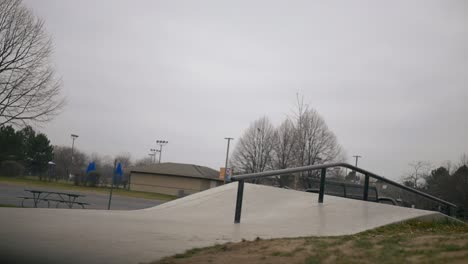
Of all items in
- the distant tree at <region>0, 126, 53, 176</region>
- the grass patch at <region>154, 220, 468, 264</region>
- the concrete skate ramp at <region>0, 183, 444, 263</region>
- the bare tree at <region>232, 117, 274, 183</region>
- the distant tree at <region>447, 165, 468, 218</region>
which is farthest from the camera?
the distant tree at <region>0, 126, 53, 176</region>

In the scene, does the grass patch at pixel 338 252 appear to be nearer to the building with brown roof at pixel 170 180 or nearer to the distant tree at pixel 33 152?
the building with brown roof at pixel 170 180

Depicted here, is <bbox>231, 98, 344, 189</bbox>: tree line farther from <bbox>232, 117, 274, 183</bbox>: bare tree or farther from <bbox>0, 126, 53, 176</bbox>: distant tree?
<bbox>0, 126, 53, 176</bbox>: distant tree

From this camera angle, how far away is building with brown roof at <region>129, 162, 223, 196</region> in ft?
184

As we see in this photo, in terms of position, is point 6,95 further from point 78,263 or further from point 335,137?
point 335,137

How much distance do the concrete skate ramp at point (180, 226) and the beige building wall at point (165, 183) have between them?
46.7 m

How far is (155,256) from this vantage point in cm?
410

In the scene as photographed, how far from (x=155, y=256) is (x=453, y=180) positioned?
30.8 metres

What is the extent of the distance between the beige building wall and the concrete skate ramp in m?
46.7

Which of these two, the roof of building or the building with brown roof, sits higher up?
the roof of building

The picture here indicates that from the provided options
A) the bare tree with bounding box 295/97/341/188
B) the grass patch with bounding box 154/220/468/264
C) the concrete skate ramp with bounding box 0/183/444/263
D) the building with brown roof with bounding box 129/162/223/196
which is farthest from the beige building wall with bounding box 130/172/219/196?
the grass patch with bounding box 154/220/468/264

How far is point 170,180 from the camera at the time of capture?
5659cm

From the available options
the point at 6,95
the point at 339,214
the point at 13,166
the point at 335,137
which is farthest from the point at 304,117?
the point at 13,166

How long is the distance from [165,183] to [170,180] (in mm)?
842

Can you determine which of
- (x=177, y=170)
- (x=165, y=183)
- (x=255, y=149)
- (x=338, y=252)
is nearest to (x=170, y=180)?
(x=165, y=183)
